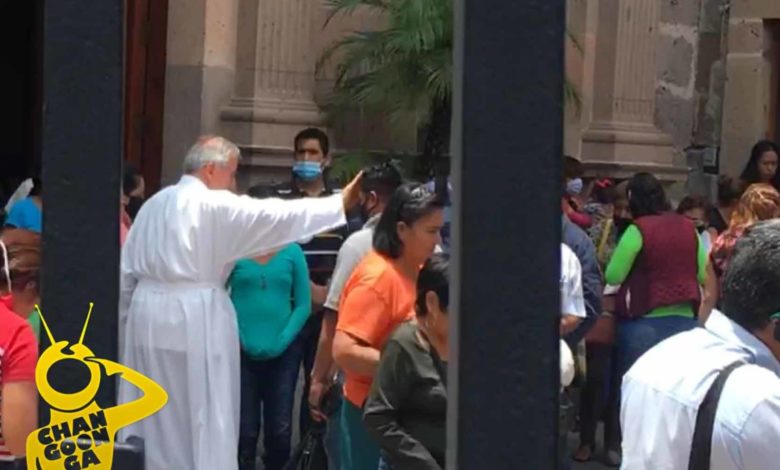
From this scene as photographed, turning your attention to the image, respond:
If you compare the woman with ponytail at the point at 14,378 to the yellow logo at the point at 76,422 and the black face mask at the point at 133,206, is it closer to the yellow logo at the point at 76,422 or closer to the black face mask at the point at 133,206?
the yellow logo at the point at 76,422

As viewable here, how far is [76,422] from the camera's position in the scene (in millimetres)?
2604

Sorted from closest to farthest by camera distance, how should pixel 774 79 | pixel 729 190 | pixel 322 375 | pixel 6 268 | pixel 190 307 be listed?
pixel 6 268 < pixel 190 307 < pixel 322 375 < pixel 729 190 < pixel 774 79

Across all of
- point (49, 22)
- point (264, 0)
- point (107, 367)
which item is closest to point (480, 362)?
point (107, 367)

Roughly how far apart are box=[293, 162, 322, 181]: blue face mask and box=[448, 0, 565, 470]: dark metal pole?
666cm

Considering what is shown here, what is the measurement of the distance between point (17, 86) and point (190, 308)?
471 inches

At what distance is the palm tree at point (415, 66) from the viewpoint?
10227mm

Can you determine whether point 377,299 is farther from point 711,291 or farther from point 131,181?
point 131,181

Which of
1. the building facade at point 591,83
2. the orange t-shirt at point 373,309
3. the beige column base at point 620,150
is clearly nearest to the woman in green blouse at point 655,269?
the building facade at point 591,83

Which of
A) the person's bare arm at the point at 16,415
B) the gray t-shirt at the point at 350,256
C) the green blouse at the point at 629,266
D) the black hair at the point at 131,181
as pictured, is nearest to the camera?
the person's bare arm at the point at 16,415

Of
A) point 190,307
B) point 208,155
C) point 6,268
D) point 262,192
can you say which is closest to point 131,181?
point 262,192

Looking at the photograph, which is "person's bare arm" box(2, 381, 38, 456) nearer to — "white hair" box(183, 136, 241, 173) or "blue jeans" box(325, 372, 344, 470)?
"blue jeans" box(325, 372, 344, 470)

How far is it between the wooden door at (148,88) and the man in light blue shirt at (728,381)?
8679 millimetres

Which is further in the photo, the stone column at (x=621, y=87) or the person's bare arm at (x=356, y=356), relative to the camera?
the stone column at (x=621, y=87)

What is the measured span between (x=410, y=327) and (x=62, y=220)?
2962 mm
